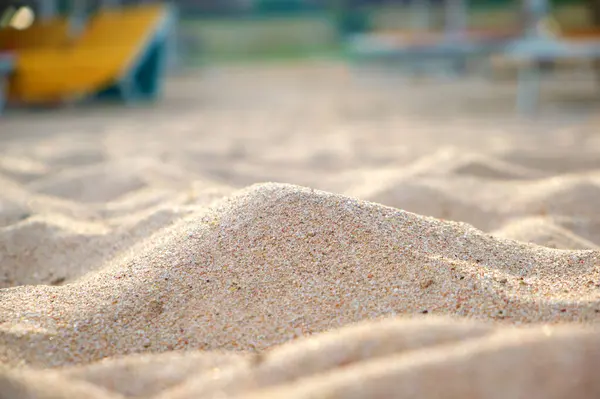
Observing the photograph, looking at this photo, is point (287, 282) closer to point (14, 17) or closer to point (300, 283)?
point (300, 283)

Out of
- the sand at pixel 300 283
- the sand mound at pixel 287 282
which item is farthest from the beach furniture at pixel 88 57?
the sand mound at pixel 287 282

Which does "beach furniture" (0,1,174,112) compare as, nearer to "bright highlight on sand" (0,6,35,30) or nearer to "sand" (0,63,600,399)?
"bright highlight on sand" (0,6,35,30)

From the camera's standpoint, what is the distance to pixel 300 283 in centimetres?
105

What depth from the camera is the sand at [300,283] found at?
788 millimetres

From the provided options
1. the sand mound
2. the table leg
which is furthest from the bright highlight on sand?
the table leg

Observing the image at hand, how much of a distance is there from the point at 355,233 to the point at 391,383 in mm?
430

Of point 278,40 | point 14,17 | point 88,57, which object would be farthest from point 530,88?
point 278,40

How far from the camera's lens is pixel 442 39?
6.74 meters

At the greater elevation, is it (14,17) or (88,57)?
(14,17)

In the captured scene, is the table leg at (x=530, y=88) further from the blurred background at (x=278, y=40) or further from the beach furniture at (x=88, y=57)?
the beach furniture at (x=88, y=57)

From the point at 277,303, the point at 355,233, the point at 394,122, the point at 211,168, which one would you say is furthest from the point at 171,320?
the point at 394,122

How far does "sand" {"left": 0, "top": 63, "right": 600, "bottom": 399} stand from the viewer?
2.58 feet

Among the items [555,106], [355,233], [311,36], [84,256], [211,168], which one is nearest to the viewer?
[355,233]

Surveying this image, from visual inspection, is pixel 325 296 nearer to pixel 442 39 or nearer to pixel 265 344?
pixel 265 344
